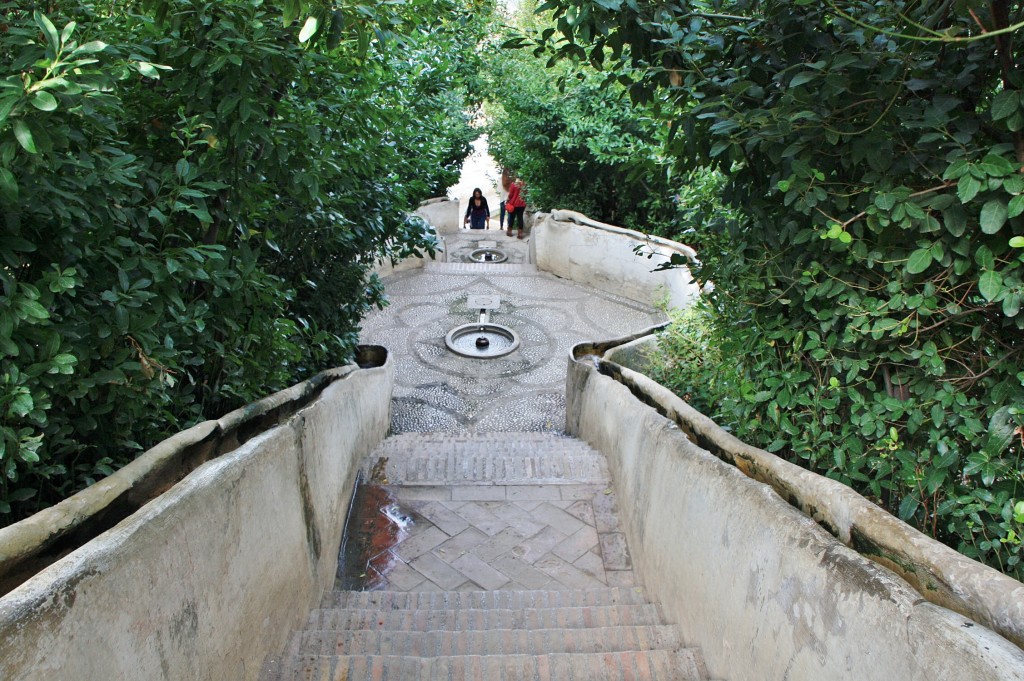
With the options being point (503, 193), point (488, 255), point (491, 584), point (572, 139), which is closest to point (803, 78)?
point (491, 584)

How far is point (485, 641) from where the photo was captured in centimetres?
355

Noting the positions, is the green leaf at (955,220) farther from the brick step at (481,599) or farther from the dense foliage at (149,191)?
the brick step at (481,599)

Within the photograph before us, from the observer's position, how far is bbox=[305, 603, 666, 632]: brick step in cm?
379

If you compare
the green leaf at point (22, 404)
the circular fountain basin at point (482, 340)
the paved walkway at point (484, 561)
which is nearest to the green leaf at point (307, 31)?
the green leaf at point (22, 404)

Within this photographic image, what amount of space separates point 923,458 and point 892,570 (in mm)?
479

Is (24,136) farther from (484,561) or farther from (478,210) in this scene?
(478,210)

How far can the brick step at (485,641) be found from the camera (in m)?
3.44

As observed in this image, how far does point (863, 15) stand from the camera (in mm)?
2732

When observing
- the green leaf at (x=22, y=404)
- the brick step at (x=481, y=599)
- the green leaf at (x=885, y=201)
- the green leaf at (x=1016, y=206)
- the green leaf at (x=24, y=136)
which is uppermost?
the green leaf at (x=24, y=136)

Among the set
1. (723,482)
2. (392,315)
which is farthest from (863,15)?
(392,315)

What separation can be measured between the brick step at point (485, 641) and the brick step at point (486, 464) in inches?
82.1

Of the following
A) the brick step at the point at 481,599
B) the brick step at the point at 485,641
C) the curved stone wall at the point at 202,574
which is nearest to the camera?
the curved stone wall at the point at 202,574

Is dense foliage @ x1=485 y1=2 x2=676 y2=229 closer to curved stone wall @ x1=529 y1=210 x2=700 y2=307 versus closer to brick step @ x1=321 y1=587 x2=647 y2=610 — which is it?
curved stone wall @ x1=529 y1=210 x2=700 y2=307

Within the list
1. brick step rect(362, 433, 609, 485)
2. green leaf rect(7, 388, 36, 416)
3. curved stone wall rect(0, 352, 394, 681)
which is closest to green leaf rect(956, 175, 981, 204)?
curved stone wall rect(0, 352, 394, 681)
